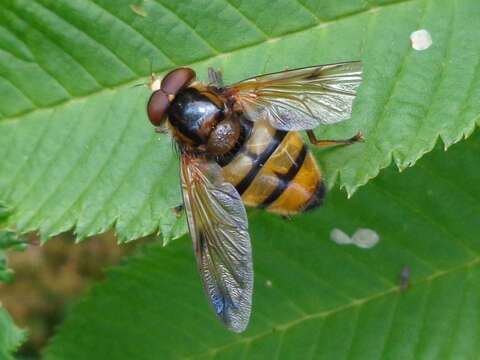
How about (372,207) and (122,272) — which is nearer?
(372,207)

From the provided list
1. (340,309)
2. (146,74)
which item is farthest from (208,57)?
(340,309)

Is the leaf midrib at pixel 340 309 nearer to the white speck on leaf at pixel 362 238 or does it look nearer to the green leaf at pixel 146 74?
the white speck on leaf at pixel 362 238

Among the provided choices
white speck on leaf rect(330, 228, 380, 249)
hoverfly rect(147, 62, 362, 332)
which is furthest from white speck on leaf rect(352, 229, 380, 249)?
hoverfly rect(147, 62, 362, 332)

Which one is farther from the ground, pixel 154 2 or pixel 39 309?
pixel 154 2

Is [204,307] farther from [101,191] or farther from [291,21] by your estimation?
[291,21]

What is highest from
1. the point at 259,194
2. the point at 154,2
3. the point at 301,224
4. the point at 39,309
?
the point at 154,2

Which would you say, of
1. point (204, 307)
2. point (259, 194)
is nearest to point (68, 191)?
point (259, 194)
